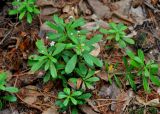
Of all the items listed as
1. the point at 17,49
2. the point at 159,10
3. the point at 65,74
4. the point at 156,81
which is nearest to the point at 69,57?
the point at 65,74

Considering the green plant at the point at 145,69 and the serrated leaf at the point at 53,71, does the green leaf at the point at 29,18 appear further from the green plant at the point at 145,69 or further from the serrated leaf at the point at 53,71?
the green plant at the point at 145,69

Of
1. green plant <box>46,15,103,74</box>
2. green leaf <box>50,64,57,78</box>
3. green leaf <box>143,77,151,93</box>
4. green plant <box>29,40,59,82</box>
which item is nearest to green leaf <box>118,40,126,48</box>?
green plant <box>46,15,103,74</box>

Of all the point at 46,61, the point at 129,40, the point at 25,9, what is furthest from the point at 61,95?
the point at 25,9

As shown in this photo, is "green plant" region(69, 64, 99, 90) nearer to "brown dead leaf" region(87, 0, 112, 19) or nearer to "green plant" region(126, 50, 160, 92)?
"green plant" region(126, 50, 160, 92)

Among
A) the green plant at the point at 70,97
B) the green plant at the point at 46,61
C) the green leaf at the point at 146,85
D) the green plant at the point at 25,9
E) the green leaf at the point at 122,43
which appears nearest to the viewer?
the green plant at the point at 70,97

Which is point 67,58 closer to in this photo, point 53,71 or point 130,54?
point 53,71

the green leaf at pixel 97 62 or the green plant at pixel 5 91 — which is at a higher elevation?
the green leaf at pixel 97 62

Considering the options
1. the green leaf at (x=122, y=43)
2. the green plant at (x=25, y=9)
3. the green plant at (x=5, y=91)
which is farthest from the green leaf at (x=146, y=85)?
the green plant at (x=25, y=9)
